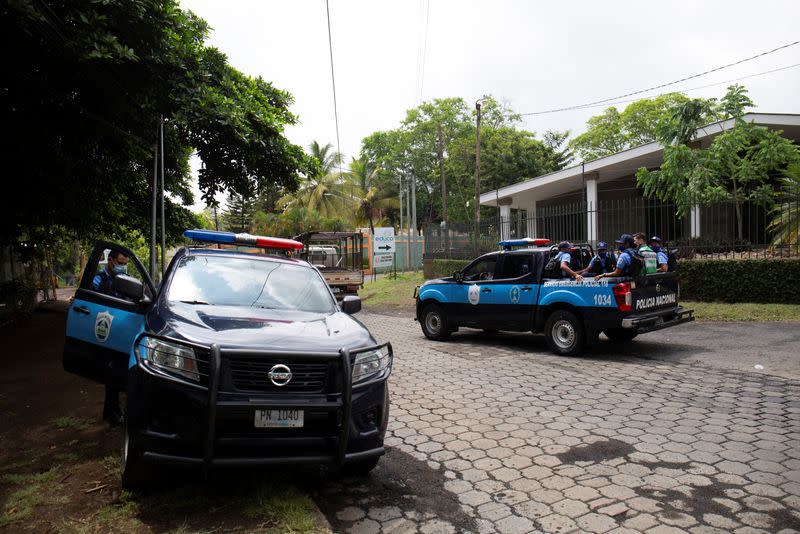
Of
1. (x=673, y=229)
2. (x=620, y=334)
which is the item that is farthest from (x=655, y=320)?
(x=673, y=229)

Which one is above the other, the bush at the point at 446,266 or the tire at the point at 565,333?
the bush at the point at 446,266

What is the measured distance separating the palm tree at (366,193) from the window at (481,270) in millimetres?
38286

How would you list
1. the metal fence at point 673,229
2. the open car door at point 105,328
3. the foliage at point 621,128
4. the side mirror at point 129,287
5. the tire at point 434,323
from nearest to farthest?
the side mirror at point 129,287 < the open car door at point 105,328 < the tire at point 434,323 < the metal fence at point 673,229 < the foliage at point 621,128

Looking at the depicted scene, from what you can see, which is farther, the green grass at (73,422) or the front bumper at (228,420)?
the green grass at (73,422)

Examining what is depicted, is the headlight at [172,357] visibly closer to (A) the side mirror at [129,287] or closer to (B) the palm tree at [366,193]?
(A) the side mirror at [129,287]

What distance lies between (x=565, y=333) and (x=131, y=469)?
699 cm

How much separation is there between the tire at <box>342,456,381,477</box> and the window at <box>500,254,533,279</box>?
6.13 m

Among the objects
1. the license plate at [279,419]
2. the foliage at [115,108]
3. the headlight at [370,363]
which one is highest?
the foliage at [115,108]

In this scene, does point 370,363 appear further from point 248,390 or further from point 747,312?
point 747,312

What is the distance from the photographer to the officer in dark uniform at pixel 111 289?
5.52 meters

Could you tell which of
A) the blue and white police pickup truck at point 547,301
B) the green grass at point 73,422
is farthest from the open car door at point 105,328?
the blue and white police pickup truck at point 547,301

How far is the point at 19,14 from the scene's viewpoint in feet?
19.9

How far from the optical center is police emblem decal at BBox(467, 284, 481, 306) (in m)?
10.5

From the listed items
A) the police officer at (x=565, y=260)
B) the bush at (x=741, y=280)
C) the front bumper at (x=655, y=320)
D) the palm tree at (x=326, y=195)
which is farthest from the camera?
A: the palm tree at (x=326, y=195)
